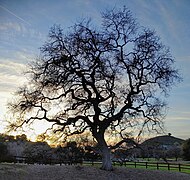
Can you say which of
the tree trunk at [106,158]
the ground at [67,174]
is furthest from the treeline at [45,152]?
the ground at [67,174]

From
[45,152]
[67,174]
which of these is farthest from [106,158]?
[45,152]

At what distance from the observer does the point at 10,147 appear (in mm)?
41375

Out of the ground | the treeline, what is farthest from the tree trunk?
the treeline

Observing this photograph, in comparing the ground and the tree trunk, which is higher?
the tree trunk

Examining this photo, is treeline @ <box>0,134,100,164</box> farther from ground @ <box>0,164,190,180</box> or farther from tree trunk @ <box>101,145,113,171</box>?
ground @ <box>0,164,190,180</box>

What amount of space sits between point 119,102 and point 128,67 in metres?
2.81

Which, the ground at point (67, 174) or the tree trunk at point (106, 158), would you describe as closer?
the ground at point (67, 174)

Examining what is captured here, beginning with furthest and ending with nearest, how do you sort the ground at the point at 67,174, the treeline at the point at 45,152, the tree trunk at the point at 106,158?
the treeline at the point at 45,152
the tree trunk at the point at 106,158
the ground at the point at 67,174

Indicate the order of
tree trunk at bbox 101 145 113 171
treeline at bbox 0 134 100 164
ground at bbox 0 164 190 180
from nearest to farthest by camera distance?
ground at bbox 0 164 190 180 < tree trunk at bbox 101 145 113 171 < treeline at bbox 0 134 100 164

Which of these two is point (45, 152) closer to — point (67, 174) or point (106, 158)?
point (106, 158)

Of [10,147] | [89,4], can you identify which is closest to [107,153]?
[89,4]

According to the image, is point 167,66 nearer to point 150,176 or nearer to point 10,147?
point 150,176

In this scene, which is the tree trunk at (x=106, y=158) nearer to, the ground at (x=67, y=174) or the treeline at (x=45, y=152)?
the ground at (x=67, y=174)

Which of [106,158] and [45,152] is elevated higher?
[45,152]
